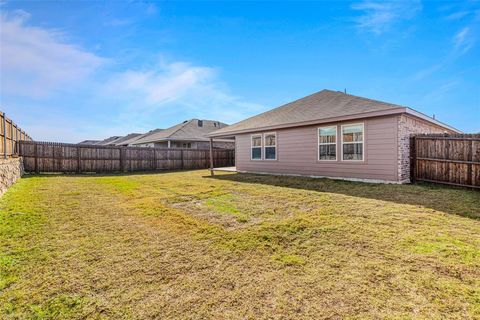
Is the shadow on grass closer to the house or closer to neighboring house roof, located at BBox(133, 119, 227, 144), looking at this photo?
the house

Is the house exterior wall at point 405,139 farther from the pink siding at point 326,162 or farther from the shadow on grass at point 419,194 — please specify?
the shadow on grass at point 419,194

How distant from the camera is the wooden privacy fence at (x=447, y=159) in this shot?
7.20m

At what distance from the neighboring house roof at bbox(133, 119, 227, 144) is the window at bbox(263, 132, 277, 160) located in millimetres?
8843

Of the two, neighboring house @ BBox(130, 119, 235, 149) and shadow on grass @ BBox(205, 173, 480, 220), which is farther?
neighboring house @ BBox(130, 119, 235, 149)

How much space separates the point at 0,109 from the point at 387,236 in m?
11.9

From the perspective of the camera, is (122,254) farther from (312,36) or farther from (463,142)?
(312,36)

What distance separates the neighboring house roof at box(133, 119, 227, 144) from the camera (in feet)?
75.5

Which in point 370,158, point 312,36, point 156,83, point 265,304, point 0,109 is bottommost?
point 265,304

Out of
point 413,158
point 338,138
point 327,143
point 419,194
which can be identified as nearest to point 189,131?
point 327,143

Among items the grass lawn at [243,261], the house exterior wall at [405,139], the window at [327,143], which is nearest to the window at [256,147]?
the window at [327,143]

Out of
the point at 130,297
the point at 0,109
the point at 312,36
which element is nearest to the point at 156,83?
the point at 0,109

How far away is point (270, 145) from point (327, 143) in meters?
3.37

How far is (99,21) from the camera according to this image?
841cm

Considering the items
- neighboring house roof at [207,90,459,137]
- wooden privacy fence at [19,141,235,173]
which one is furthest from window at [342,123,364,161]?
wooden privacy fence at [19,141,235,173]
